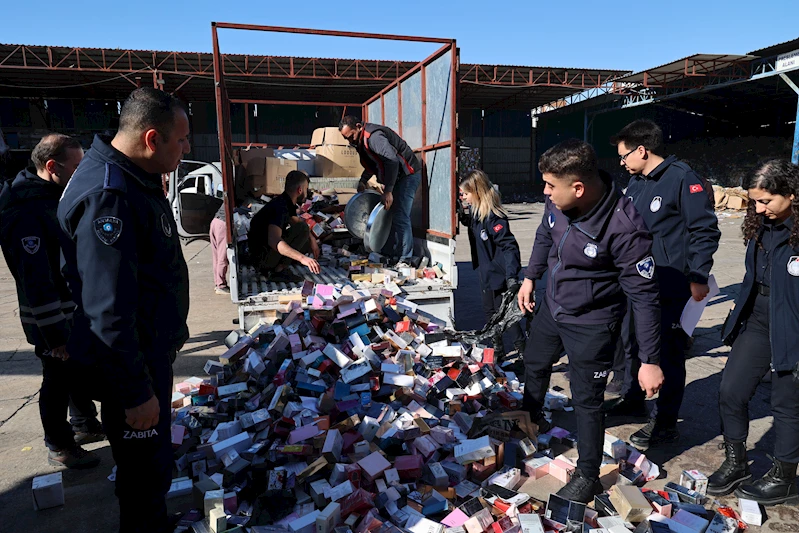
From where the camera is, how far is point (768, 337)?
2.65 meters

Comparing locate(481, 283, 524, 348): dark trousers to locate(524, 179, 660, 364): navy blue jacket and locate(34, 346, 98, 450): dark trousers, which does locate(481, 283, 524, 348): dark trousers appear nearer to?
locate(524, 179, 660, 364): navy blue jacket

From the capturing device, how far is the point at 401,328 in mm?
4637

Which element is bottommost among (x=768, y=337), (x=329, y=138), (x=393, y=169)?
(x=768, y=337)

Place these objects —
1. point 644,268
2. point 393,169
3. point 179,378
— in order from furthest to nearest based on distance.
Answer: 1. point 393,169
2. point 179,378
3. point 644,268

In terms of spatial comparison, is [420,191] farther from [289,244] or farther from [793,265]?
[793,265]

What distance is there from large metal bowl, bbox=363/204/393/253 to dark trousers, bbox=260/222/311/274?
0.73m

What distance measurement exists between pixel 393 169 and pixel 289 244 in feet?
4.92

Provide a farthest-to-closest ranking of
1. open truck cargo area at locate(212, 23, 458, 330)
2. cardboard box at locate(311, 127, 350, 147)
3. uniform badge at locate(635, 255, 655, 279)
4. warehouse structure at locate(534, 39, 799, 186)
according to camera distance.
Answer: warehouse structure at locate(534, 39, 799, 186)
cardboard box at locate(311, 127, 350, 147)
open truck cargo area at locate(212, 23, 458, 330)
uniform badge at locate(635, 255, 655, 279)

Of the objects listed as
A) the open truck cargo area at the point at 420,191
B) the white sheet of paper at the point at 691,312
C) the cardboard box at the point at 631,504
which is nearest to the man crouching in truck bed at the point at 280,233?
the open truck cargo area at the point at 420,191

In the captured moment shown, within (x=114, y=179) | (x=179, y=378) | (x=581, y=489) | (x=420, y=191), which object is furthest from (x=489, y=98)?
(x=114, y=179)

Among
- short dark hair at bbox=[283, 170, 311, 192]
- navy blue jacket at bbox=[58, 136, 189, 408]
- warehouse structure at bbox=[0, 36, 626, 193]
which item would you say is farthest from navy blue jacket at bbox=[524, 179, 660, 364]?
warehouse structure at bbox=[0, 36, 626, 193]

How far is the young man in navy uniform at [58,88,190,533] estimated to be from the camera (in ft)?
5.54

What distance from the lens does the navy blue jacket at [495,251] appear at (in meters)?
4.45

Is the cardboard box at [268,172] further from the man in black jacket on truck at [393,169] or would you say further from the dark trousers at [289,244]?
the dark trousers at [289,244]
